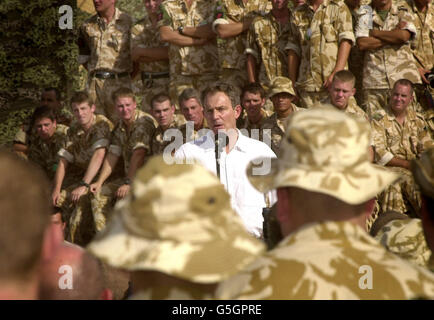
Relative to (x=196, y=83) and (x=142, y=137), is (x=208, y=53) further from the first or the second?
(x=142, y=137)

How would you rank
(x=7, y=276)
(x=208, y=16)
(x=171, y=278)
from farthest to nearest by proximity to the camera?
1. (x=208, y=16)
2. (x=171, y=278)
3. (x=7, y=276)

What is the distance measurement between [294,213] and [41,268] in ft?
2.88

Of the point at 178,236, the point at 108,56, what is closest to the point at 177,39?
the point at 108,56

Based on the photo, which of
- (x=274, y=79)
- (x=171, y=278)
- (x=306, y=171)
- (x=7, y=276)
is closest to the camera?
(x=7, y=276)

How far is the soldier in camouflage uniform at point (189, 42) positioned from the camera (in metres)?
7.77

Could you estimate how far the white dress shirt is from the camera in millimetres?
5363

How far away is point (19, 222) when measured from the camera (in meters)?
1.69

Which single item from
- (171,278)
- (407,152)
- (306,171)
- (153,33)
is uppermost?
(153,33)

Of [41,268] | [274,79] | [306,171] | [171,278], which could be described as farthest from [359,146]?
[274,79]

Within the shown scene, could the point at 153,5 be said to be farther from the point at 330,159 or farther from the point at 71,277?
the point at 71,277

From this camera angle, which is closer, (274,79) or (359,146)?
(359,146)

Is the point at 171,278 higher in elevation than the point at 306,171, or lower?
lower

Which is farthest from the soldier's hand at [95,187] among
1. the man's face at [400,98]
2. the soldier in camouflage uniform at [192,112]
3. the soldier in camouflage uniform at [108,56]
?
the man's face at [400,98]

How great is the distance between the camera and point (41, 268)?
1.81 meters
